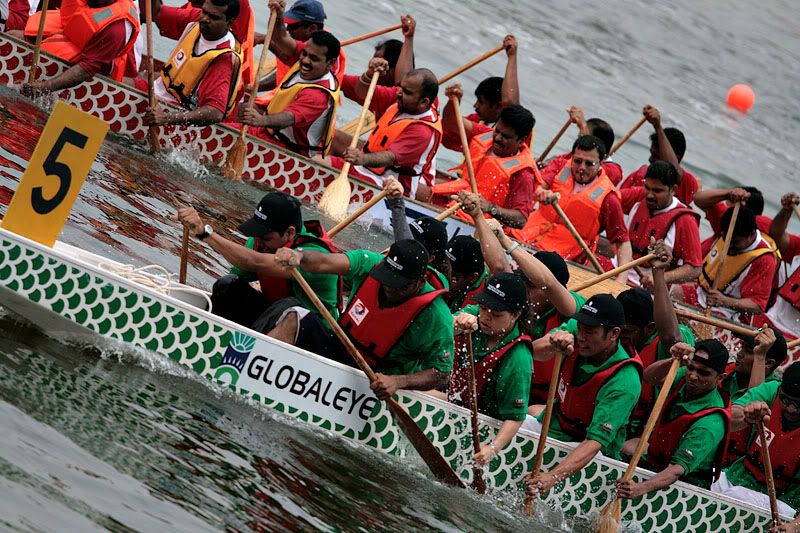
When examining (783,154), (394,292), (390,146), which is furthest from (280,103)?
(783,154)

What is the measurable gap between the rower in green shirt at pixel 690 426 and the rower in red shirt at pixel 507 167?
3.47 meters

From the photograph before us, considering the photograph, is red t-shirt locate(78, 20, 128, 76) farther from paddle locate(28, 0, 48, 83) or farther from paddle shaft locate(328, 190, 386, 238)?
paddle shaft locate(328, 190, 386, 238)

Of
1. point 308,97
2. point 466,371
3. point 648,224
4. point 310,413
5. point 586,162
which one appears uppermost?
point 586,162

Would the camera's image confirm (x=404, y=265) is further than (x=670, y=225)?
No

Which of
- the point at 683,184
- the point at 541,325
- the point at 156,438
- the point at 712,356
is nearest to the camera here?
the point at 156,438

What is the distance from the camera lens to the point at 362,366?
659cm

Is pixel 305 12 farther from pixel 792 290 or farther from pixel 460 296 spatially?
pixel 792 290

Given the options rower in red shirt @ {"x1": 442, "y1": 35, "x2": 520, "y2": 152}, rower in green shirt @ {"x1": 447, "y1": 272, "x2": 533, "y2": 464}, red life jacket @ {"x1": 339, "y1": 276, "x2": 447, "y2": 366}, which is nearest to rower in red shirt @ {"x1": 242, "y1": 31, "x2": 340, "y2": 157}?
rower in red shirt @ {"x1": 442, "y1": 35, "x2": 520, "y2": 152}

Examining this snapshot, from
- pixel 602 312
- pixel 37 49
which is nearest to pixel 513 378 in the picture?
pixel 602 312

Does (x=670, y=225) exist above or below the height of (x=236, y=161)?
above

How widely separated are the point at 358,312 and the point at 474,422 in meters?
0.81

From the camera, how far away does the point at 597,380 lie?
22.6ft

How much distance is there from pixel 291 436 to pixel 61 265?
4.60ft

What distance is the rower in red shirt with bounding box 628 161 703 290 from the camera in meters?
10.6
